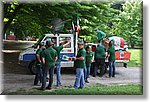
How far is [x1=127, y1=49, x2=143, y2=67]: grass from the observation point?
4.57 m

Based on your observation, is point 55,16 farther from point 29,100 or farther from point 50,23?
point 29,100

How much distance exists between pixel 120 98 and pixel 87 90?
0.51m

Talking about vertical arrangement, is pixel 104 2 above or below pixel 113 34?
above

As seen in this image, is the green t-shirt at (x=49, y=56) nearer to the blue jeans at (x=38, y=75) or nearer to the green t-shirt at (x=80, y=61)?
the blue jeans at (x=38, y=75)

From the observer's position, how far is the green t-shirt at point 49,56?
464cm

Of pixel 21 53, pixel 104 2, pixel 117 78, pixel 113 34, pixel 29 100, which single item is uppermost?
pixel 104 2

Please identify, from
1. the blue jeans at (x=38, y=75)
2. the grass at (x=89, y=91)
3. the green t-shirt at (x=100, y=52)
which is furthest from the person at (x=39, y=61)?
the green t-shirt at (x=100, y=52)

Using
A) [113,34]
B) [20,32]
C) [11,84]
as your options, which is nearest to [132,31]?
[113,34]

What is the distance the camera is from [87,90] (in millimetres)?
4613

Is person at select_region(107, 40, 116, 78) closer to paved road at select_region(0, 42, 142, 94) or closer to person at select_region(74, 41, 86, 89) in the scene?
paved road at select_region(0, 42, 142, 94)

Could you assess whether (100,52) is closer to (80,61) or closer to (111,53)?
(111,53)

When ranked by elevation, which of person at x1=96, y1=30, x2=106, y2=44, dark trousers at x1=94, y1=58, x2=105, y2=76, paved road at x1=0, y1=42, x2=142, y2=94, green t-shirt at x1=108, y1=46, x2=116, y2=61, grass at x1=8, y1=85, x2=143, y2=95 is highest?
person at x1=96, y1=30, x2=106, y2=44

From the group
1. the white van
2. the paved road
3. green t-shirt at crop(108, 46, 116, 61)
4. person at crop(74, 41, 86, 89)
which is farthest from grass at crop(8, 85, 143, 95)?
green t-shirt at crop(108, 46, 116, 61)

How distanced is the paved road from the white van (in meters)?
0.08
